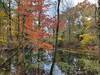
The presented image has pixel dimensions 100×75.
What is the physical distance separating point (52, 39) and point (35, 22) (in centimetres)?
1126

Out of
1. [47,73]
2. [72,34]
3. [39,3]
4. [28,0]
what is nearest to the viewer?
[28,0]

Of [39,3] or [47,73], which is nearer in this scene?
[39,3]

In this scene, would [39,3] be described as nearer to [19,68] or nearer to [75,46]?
[19,68]

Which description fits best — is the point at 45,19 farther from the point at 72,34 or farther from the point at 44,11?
the point at 72,34

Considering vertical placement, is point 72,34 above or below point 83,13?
below

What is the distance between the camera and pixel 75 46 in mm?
44781

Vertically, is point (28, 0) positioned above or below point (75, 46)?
above

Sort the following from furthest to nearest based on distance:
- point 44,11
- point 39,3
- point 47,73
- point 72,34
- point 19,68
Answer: point 72,34
point 47,73
point 44,11
point 39,3
point 19,68

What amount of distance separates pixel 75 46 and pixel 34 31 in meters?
25.8

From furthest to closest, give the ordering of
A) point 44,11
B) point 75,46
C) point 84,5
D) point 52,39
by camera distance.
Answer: point 84,5 < point 75,46 < point 52,39 < point 44,11

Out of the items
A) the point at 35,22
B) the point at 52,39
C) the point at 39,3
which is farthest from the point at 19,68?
the point at 52,39

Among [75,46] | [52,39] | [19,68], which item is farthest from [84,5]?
[19,68]

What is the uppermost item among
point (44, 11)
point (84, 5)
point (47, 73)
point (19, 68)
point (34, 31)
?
point (84, 5)

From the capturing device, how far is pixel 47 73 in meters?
20.6
